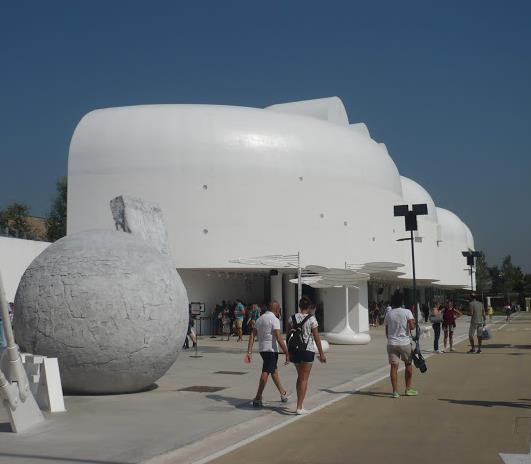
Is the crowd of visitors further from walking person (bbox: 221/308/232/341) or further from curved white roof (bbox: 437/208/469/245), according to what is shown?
curved white roof (bbox: 437/208/469/245)

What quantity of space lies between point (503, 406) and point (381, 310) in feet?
133

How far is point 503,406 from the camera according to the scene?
10.2m

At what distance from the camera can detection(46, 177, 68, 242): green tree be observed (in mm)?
68812

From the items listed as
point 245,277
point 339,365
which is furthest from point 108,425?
point 245,277

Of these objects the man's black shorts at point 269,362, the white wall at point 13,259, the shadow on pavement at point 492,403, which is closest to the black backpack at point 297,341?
the man's black shorts at point 269,362

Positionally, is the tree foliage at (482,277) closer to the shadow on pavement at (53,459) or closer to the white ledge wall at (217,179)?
the white ledge wall at (217,179)

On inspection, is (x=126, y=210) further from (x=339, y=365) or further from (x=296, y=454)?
(x=296, y=454)

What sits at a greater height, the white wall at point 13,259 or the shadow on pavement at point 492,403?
the white wall at point 13,259

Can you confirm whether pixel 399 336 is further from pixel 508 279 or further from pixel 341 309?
pixel 508 279

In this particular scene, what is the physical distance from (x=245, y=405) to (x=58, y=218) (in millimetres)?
62637

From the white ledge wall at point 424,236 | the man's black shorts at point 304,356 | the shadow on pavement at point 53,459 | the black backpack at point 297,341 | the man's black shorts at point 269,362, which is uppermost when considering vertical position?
the white ledge wall at point 424,236

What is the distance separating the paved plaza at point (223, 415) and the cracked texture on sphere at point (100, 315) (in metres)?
0.45

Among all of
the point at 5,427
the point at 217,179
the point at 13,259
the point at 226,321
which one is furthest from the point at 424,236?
the point at 5,427

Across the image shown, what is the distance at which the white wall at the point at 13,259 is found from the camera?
25.8 meters
